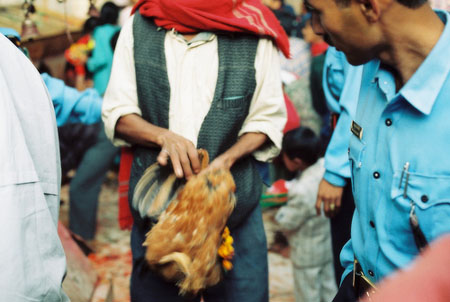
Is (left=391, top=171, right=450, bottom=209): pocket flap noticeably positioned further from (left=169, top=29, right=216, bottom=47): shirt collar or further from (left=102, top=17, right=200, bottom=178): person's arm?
(left=169, top=29, right=216, bottom=47): shirt collar

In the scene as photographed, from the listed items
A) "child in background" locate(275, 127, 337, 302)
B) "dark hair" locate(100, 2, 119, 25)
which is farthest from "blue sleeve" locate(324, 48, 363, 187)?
"dark hair" locate(100, 2, 119, 25)

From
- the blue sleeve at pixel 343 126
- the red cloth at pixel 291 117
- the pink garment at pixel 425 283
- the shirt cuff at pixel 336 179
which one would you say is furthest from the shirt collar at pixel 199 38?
the red cloth at pixel 291 117

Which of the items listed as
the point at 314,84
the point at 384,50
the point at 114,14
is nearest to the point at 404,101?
the point at 384,50

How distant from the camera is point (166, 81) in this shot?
7.62 ft

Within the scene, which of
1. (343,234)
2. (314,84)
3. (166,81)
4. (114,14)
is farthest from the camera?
(114,14)

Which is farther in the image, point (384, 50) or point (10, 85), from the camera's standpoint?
point (384, 50)

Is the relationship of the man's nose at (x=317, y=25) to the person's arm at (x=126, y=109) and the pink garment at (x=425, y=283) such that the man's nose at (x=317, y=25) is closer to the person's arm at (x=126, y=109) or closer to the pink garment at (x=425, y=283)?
the person's arm at (x=126, y=109)

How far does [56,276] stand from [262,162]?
139 cm

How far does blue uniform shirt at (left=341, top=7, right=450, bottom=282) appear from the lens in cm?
147

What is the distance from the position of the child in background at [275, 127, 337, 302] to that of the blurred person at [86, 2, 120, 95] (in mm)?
2729

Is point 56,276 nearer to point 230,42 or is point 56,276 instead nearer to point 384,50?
point 384,50

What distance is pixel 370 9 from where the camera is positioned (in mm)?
1447

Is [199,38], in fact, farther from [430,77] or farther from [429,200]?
[429,200]

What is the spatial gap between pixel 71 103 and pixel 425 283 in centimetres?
243
